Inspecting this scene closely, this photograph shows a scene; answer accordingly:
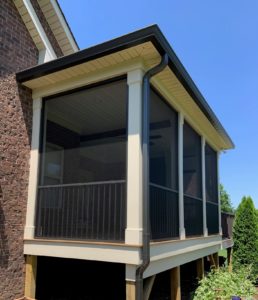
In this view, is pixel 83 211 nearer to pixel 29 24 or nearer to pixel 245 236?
pixel 29 24

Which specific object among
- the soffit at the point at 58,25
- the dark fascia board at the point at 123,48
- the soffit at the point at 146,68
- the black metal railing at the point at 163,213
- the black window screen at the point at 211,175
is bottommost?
the black metal railing at the point at 163,213

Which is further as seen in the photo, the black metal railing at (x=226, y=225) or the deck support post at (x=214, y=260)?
the black metal railing at (x=226, y=225)

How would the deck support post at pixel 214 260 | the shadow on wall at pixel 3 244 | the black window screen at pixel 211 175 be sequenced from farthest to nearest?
1. the black window screen at pixel 211 175
2. the deck support post at pixel 214 260
3. the shadow on wall at pixel 3 244

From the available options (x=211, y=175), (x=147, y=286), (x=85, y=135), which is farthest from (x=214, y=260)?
(x=147, y=286)

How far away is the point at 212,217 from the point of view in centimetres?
1043

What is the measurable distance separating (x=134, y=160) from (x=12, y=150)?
2.50 meters

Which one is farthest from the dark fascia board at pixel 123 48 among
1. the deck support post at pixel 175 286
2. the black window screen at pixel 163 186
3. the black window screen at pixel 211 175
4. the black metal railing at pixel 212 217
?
the black window screen at pixel 211 175

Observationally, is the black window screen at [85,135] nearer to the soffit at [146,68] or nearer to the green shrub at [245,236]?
the soffit at [146,68]

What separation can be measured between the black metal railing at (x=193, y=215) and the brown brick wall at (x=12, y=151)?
3690 millimetres

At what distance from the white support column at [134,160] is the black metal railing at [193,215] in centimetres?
281

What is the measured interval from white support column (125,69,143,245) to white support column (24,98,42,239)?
7.11 ft

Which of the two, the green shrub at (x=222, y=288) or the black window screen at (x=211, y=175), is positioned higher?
the black window screen at (x=211, y=175)

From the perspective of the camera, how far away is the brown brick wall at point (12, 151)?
5.96 metres

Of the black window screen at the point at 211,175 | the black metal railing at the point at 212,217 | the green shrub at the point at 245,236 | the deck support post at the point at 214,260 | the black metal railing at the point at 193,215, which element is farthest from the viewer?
the green shrub at the point at 245,236
